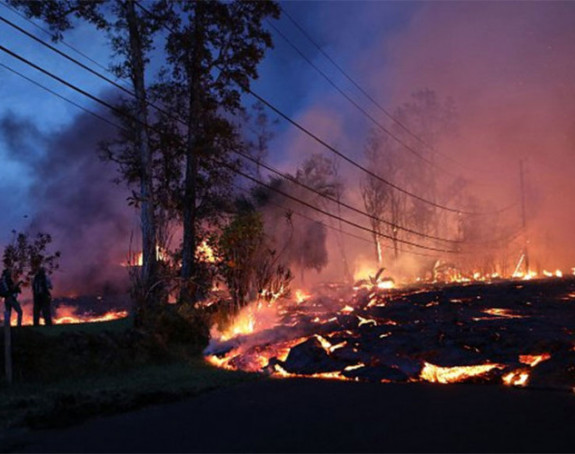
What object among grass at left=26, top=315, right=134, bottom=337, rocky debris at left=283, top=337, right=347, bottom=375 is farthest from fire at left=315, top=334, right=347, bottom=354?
grass at left=26, top=315, right=134, bottom=337

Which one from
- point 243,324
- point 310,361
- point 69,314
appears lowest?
point 310,361

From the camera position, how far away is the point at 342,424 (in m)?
6.34

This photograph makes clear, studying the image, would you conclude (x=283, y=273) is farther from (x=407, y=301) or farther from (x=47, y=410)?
(x=47, y=410)

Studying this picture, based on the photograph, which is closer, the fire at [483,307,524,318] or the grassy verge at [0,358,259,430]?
the grassy verge at [0,358,259,430]

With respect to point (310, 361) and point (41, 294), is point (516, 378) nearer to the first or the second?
point (310, 361)

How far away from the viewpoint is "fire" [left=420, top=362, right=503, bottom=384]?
9.01 m

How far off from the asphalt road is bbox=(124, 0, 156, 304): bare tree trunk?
893 cm

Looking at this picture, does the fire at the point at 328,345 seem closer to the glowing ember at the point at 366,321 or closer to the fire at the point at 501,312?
the glowing ember at the point at 366,321

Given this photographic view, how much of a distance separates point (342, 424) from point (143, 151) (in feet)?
47.5

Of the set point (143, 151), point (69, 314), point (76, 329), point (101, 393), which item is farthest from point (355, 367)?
point (69, 314)

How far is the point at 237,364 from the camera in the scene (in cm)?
1101

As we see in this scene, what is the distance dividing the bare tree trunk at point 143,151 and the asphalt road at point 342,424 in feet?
29.3

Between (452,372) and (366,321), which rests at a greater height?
(366,321)

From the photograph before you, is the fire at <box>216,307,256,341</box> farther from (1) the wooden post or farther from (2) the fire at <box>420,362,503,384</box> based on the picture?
(1) the wooden post
